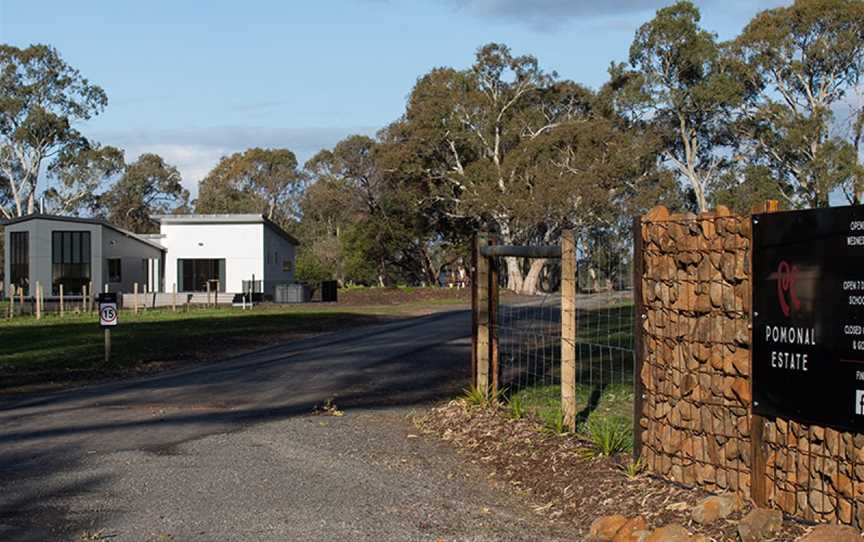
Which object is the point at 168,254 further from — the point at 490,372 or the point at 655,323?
the point at 655,323

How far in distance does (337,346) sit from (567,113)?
4424 cm

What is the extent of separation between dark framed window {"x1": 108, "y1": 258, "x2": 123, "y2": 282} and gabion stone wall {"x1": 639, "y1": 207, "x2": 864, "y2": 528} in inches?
2157

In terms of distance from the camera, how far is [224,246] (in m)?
60.2

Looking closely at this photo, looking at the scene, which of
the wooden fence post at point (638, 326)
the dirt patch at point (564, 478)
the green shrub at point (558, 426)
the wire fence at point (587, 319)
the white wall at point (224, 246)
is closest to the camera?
the dirt patch at point (564, 478)

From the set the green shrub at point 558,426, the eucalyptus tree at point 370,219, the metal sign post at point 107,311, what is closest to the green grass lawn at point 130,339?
the metal sign post at point 107,311

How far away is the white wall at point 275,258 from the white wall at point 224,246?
1.05 metres

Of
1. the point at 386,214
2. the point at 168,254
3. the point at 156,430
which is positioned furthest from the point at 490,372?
the point at 386,214

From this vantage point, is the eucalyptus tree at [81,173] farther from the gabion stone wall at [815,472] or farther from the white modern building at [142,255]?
the gabion stone wall at [815,472]

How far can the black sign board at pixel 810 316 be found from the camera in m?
5.94

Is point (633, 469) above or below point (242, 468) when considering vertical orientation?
above

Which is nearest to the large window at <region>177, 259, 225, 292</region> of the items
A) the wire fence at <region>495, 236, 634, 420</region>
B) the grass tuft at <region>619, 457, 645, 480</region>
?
the wire fence at <region>495, 236, 634, 420</region>

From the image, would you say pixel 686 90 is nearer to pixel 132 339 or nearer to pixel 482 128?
pixel 482 128

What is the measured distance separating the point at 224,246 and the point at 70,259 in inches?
335

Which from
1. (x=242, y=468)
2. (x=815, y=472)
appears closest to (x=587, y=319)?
(x=242, y=468)
